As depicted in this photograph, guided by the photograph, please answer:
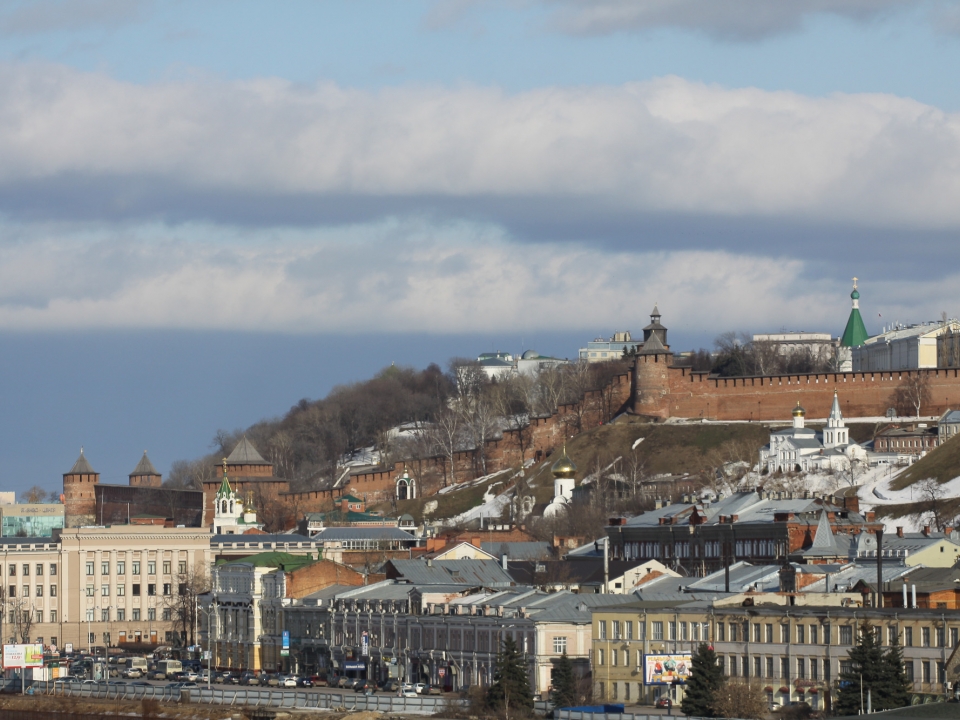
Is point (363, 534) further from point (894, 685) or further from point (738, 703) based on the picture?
point (894, 685)

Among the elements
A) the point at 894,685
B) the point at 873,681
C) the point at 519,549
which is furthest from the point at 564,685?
the point at 519,549

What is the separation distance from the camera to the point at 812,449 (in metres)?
107

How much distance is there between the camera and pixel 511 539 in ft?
316

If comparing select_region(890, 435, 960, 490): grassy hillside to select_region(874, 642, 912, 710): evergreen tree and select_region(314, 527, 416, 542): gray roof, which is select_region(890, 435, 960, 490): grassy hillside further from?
select_region(874, 642, 912, 710): evergreen tree

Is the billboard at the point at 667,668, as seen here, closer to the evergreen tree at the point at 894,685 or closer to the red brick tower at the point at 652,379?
the evergreen tree at the point at 894,685

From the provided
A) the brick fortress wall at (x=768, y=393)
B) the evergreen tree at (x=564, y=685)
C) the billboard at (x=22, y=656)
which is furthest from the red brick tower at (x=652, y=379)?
the evergreen tree at (x=564, y=685)

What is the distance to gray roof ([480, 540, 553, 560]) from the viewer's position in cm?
8856

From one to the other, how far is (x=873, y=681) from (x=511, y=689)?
10051 mm

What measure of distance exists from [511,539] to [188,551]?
Result: 14985mm

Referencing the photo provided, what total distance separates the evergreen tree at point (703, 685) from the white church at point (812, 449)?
179ft

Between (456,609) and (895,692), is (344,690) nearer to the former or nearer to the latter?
(456,609)

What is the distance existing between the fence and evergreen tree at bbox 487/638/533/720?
170 centimetres

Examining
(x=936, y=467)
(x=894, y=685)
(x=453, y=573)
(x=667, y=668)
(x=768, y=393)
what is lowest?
(x=894, y=685)

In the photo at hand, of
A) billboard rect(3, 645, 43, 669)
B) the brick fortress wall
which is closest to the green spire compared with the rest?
the brick fortress wall
